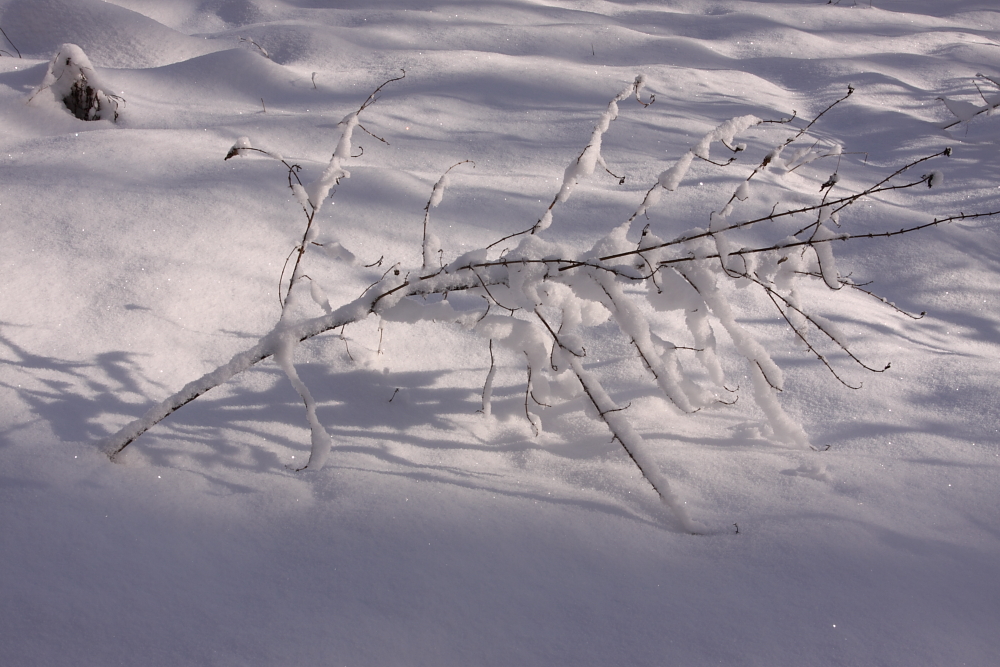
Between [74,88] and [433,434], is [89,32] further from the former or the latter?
[433,434]

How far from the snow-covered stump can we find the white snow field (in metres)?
0.06

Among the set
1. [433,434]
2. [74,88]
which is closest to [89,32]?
[74,88]

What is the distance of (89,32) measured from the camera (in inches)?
154

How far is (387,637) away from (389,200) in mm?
1761

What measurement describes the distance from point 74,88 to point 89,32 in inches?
63.7

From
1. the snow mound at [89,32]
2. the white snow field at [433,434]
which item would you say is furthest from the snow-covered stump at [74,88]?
the snow mound at [89,32]

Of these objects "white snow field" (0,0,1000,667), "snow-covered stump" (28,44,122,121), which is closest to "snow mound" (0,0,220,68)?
"white snow field" (0,0,1000,667)

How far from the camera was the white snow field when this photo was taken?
951 millimetres

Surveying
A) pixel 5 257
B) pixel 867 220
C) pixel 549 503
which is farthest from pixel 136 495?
pixel 867 220

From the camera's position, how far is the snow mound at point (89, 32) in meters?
3.86

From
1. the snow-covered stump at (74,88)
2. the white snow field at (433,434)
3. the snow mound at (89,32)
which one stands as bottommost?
the white snow field at (433,434)

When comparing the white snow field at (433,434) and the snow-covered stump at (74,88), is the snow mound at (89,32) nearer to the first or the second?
the white snow field at (433,434)

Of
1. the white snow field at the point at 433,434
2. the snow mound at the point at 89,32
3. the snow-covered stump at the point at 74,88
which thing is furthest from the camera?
the snow mound at the point at 89,32

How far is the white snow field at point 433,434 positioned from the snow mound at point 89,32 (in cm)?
74
